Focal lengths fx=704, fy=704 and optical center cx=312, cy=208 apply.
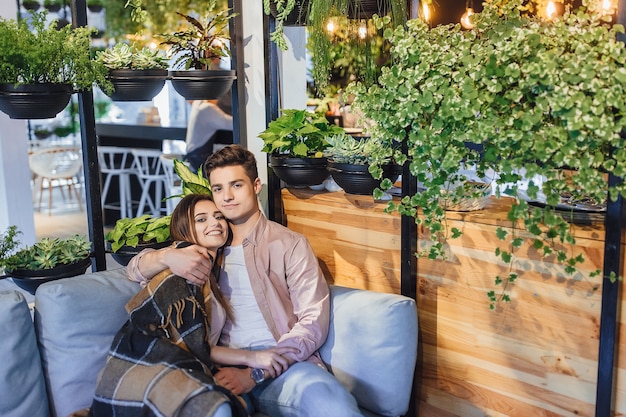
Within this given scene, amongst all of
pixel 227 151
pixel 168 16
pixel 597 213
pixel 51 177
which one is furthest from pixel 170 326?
pixel 168 16

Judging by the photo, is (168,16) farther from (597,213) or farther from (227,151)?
(597,213)

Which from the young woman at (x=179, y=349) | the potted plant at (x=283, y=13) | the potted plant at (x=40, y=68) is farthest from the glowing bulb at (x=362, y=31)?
the potted plant at (x=40, y=68)

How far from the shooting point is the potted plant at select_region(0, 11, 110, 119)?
2.17 meters

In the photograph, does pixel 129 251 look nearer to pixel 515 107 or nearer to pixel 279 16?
pixel 279 16

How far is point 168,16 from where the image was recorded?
8.38m

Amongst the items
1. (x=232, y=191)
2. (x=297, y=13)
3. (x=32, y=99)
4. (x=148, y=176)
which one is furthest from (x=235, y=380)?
(x=148, y=176)

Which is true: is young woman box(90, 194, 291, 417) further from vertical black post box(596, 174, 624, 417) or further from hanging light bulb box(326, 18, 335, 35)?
vertical black post box(596, 174, 624, 417)

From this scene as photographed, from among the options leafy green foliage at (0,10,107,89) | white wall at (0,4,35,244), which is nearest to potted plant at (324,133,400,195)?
leafy green foliage at (0,10,107,89)

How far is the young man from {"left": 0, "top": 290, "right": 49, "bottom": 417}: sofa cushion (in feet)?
1.18

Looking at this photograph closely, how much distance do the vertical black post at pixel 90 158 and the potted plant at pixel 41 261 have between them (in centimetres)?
7

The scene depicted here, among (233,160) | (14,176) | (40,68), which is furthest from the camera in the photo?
(14,176)

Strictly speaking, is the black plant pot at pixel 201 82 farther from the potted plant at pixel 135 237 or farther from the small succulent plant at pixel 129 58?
the potted plant at pixel 135 237

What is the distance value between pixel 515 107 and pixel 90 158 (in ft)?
4.80

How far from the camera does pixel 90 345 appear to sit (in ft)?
6.97
